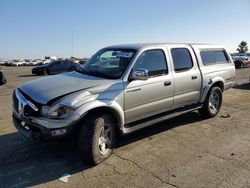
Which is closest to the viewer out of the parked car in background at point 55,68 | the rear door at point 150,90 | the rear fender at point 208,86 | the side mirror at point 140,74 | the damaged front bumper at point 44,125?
the damaged front bumper at point 44,125

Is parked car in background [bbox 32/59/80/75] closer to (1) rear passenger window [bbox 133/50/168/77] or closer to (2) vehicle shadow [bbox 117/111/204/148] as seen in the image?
(2) vehicle shadow [bbox 117/111/204/148]

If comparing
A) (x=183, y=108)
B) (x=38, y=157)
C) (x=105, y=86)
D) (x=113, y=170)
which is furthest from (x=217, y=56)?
(x=38, y=157)

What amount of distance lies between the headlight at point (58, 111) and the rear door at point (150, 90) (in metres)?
1.14

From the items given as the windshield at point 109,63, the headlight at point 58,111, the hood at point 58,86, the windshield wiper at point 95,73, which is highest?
the windshield at point 109,63

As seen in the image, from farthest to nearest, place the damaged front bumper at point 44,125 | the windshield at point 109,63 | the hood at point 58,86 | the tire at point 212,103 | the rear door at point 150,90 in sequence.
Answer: the tire at point 212,103 < the windshield at point 109,63 < the rear door at point 150,90 < the hood at point 58,86 < the damaged front bumper at point 44,125

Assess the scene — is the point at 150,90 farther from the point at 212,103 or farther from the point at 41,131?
the point at 212,103

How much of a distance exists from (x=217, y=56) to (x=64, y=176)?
5085 mm

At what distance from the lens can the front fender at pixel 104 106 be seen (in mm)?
4250

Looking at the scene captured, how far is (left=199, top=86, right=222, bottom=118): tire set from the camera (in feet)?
23.3

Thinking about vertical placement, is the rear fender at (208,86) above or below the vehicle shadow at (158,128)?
above

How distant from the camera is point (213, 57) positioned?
288 inches

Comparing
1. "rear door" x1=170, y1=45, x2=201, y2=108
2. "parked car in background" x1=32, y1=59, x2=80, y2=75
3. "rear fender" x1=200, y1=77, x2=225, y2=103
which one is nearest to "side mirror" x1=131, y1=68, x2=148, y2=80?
"rear door" x1=170, y1=45, x2=201, y2=108

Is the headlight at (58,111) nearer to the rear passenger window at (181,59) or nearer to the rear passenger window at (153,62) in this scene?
the rear passenger window at (153,62)

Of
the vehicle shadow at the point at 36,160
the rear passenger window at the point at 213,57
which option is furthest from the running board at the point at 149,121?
the rear passenger window at the point at 213,57
